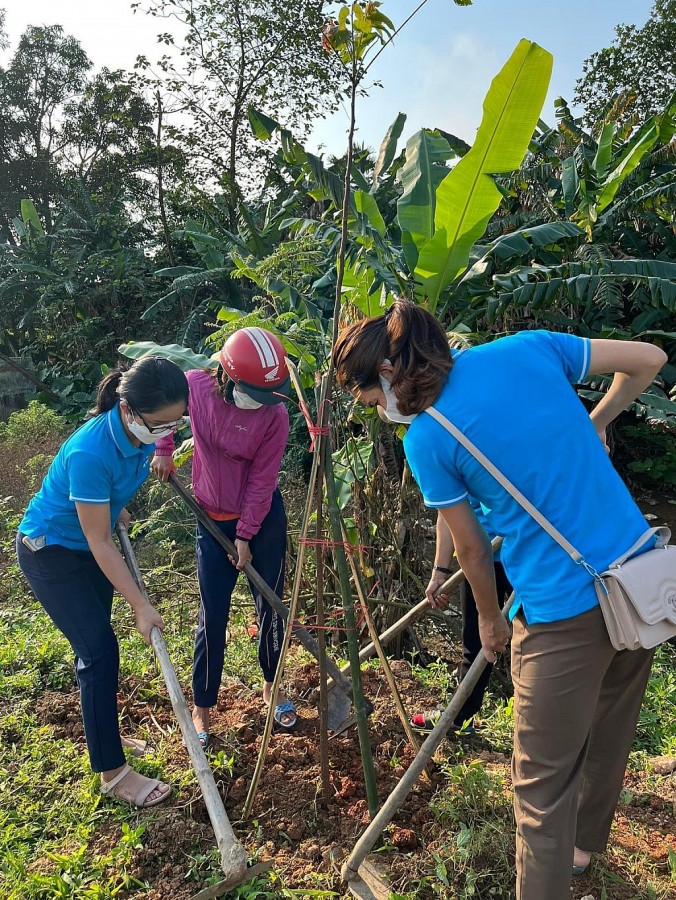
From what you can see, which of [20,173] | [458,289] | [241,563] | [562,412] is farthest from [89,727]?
[20,173]

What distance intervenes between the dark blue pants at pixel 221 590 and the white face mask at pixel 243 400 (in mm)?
546

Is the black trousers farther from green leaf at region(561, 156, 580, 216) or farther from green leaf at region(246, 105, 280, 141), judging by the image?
green leaf at region(561, 156, 580, 216)

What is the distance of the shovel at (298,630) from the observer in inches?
104

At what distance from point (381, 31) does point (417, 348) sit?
1.01m

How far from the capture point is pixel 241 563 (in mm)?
2699

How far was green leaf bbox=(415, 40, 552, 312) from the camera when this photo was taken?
327 centimetres

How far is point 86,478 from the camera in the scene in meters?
2.27

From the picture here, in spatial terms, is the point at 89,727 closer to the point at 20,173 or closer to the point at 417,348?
the point at 417,348

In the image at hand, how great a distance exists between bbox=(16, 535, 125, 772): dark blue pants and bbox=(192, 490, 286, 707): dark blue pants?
1.27ft

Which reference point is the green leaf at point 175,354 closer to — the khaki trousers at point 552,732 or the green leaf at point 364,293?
the green leaf at point 364,293

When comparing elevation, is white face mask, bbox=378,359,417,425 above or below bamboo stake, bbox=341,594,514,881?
above

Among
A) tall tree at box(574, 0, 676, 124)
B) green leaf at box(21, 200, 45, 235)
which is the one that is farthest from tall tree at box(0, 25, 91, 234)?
tall tree at box(574, 0, 676, 124)

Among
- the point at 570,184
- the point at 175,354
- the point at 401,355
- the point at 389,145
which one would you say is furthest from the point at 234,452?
the point at 570,184

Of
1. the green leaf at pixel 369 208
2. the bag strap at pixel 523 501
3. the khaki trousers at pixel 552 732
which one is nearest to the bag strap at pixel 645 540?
the bag strap at pixel 523 501
